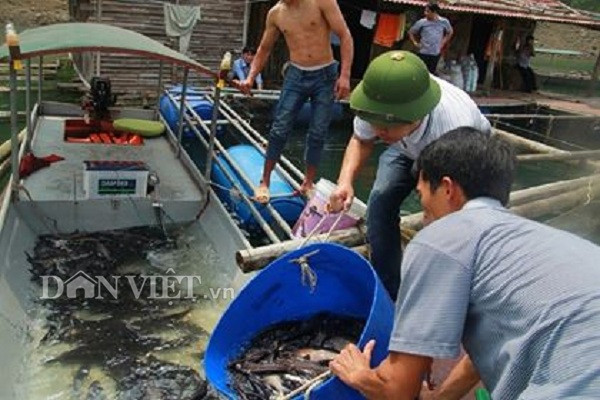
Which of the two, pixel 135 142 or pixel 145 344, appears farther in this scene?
pixel 135 142

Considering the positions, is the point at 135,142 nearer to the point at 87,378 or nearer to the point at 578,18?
the point at 87,378

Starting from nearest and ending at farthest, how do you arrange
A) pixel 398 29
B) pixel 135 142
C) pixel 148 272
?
pixel 148 272
pixel 135 142
pixel 398 29

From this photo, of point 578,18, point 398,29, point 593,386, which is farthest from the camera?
point 578,18

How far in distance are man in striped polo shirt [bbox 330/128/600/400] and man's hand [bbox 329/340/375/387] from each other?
10 cm

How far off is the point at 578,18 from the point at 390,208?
67.0 feet

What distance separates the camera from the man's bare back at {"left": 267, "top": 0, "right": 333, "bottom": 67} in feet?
19.9

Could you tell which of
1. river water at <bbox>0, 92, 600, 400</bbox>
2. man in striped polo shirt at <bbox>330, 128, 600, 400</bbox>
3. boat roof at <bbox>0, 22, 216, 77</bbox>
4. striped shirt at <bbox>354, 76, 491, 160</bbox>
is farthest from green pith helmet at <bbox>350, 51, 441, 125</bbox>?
boat roof at <bbox>0, 22, 216, 77</bbox>

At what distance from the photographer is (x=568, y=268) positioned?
186 cm

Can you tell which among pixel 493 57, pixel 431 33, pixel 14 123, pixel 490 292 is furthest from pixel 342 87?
pixel 493 57

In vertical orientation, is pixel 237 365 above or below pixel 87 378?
above

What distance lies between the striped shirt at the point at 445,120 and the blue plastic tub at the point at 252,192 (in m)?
3.30

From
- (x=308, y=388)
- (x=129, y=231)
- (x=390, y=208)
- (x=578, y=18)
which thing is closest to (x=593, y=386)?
(x=308, y=388)

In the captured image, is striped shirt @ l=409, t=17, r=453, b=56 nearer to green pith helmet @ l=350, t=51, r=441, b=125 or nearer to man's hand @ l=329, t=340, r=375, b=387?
green pith helmet @ l=350, t=51, r=441, b=125

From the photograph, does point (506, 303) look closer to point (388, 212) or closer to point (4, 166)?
point (388, 212)
